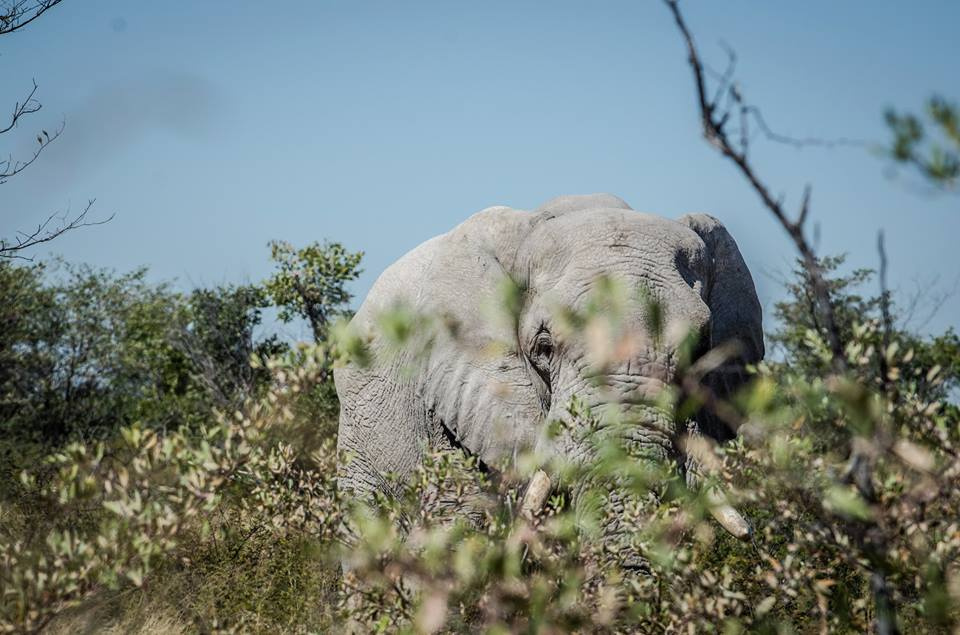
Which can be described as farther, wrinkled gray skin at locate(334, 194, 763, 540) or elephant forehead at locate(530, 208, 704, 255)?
elephant forehead at locate(530, 208, 704, 255)

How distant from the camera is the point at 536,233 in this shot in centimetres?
741

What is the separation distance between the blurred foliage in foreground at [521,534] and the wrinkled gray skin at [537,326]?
1.46 feet

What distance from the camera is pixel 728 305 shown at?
303 inches

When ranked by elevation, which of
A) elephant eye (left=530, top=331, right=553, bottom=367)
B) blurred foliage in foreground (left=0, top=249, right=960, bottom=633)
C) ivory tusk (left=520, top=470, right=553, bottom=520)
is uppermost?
elephant eye (left=530, top=331, right=553, bottom=367)

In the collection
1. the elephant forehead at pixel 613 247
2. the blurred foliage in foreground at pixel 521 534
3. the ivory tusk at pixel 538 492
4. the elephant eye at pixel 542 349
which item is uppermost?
the elephant forehead at pixel 613 247

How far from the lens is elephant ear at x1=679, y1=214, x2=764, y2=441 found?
24.7 feet

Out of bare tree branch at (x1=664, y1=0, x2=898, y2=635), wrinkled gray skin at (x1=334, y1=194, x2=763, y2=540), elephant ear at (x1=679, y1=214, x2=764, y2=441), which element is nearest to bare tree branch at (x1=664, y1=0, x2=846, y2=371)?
bare tree branch at (x1=664, y1=0, x2=898, y2=635)

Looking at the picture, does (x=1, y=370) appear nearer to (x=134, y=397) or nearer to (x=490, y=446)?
(x=134, y=397)

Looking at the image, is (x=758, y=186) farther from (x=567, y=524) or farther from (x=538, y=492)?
(x=538, y=492)

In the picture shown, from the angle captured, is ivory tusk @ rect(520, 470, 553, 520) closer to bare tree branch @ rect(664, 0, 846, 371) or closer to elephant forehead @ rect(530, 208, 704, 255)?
elephant forehead @ rect(530, 208, 704, 255)

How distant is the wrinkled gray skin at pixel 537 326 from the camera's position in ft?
20.8

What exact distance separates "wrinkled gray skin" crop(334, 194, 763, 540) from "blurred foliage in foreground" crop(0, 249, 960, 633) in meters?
0.44

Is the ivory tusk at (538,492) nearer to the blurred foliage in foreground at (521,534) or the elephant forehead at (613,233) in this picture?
the blurred foliage in foreground at (521,534)

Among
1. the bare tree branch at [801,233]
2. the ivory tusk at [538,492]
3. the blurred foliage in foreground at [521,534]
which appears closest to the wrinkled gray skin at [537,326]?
the ivory tusk at [538,492]
